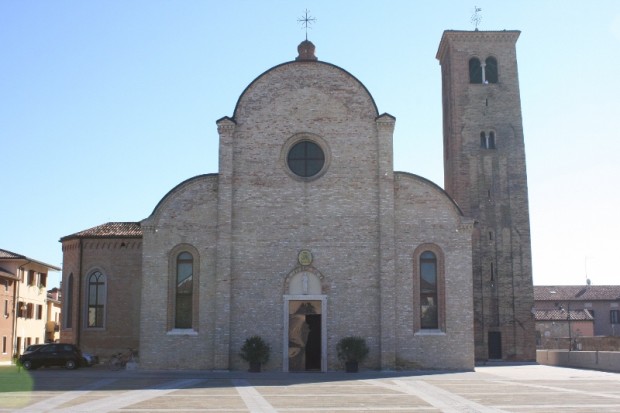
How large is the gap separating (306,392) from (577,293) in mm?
56257

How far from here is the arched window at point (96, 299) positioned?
103ft

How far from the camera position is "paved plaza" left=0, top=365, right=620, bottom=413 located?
14.9 metres

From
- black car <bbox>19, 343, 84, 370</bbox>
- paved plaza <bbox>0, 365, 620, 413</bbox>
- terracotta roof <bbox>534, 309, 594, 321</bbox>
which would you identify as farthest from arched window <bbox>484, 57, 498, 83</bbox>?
terracotta roof <bbox>534, 309, 594, 321</bbox>

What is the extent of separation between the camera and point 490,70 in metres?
38.5

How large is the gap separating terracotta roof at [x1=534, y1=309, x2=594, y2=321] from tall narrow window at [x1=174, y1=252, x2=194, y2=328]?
44.3 m

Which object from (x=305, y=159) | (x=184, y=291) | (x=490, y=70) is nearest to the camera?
(x=184, y=291)

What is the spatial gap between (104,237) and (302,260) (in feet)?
33.0

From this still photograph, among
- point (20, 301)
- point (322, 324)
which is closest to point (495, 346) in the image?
point (322, 324)

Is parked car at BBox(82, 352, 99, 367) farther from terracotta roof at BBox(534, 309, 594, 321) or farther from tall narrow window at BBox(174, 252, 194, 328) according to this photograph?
terracotta roof at BBox(534, 309, 594, 321)

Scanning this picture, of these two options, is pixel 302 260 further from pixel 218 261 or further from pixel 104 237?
pixel 104 237

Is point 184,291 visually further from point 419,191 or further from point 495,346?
point 495,346

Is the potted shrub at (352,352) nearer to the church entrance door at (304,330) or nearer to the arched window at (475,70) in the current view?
the church entrance door at (304,330)

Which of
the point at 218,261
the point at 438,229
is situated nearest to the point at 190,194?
the point at 218,261

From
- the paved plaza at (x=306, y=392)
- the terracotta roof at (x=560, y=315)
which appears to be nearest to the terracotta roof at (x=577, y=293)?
the terracotta roof at (x=560, y=315)
